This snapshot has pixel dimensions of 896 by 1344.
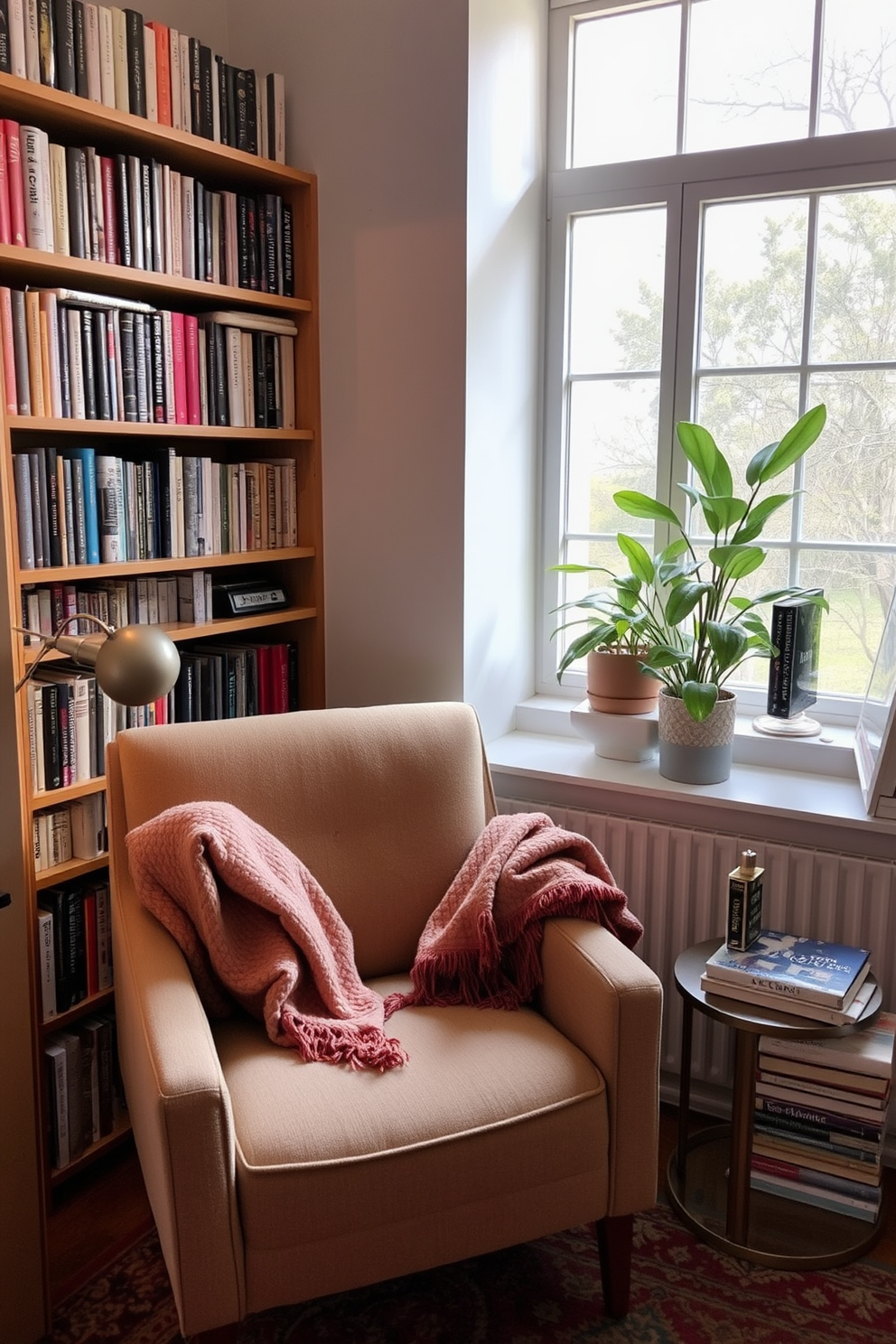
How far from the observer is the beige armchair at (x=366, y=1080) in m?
1.38

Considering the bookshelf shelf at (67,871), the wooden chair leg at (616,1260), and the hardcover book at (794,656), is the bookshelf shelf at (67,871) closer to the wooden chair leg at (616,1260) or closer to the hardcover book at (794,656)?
the wooden chair leg at (616,1260)

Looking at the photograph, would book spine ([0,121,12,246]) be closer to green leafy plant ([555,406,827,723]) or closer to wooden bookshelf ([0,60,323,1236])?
wooden bookshelf ([0,60,323,1236])

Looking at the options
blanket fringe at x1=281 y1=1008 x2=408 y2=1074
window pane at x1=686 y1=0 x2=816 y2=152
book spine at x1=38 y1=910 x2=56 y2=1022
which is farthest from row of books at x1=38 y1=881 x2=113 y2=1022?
window pane at x1=686 y1=0 x2=816 y2=152

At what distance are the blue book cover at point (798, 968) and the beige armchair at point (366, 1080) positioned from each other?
27 cm

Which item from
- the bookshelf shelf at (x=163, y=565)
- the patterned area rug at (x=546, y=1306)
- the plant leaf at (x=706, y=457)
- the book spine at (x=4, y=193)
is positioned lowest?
the patterned area rug at (x=546, y=1306)

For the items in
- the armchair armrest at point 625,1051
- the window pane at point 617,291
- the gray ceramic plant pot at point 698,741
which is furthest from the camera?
the window pane at point 617,291

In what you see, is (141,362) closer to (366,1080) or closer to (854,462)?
(366,1080)

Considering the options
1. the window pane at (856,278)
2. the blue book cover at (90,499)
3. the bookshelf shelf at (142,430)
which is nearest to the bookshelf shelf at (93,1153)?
the blue book cover at (90,499)

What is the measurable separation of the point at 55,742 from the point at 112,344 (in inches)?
27.6

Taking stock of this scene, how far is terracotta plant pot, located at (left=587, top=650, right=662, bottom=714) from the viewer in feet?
7.40

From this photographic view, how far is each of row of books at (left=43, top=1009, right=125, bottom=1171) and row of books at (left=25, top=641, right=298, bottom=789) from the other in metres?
0.33

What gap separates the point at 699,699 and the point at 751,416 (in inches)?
27.4

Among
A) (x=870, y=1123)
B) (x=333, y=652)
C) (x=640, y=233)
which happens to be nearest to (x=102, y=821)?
(x=333, y=652)

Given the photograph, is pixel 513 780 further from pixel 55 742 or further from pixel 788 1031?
pixel 55 742
